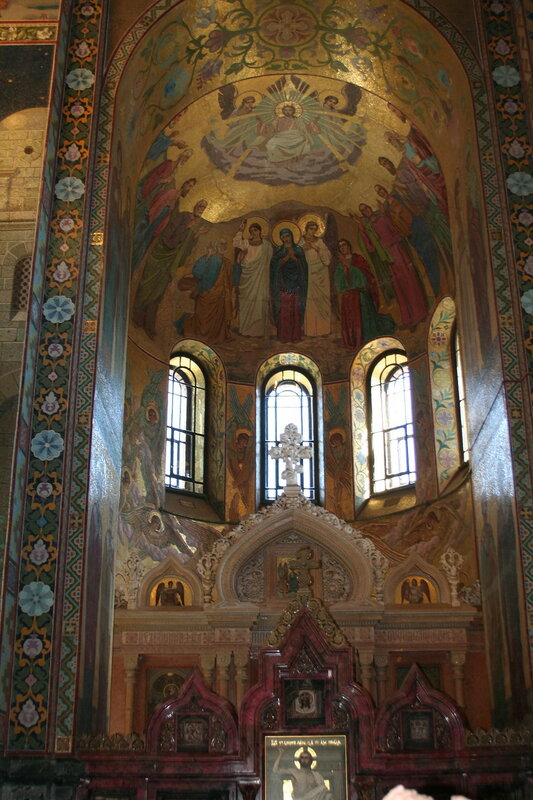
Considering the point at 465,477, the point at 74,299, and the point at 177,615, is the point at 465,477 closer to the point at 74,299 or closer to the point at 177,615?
the point at 177,615

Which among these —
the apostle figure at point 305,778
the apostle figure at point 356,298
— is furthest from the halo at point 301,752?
the apostle figure at point 356,298

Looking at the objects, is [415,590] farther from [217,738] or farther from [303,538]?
[217,738]

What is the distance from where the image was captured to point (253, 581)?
17.0 m

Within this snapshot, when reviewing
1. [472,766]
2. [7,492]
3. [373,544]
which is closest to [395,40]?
[373,544]

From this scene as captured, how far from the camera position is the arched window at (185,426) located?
775 inches

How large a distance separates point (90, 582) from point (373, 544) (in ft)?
21.2

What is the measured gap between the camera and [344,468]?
19.9 metres

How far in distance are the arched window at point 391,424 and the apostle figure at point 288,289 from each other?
1.79 meters

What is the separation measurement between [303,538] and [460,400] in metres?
4.00

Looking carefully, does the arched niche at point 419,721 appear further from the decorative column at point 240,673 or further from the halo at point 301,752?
the decorative column at point 240,673

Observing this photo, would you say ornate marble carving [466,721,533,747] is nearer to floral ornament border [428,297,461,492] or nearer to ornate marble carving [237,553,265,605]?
ornate marble carving [237,553,265,605]

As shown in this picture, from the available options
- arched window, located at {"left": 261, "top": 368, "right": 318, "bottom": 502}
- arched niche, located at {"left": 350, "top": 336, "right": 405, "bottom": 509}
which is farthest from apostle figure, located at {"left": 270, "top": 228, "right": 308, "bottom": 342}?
arched niche, located at {"left": 350, "top": 336, "right": 405, "bottom": 509}

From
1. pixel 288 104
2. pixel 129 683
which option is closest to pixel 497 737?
pixel 129 683

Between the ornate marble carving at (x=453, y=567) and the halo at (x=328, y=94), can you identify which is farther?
the halo at (x=328, y=94)
